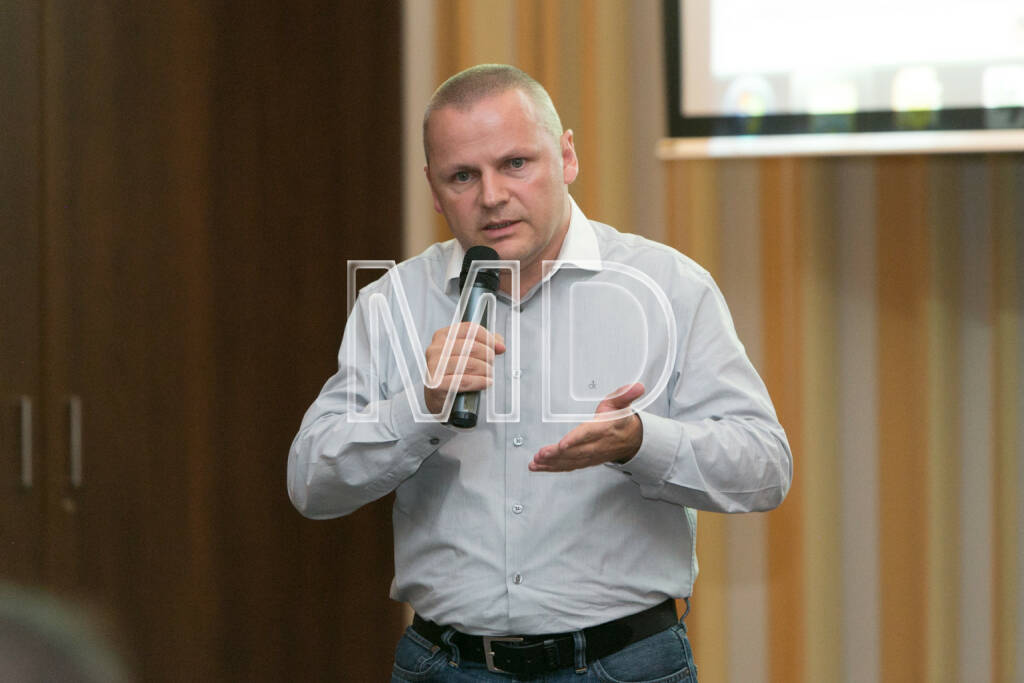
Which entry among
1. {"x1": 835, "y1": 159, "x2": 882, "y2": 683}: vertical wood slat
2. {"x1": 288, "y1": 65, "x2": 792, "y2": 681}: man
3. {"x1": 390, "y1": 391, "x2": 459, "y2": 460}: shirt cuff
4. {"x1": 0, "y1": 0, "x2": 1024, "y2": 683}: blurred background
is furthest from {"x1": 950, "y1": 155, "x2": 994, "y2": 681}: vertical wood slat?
{"x1": 390, "y1": 391, "x2": 459, "y2": 460}: shirt cuff

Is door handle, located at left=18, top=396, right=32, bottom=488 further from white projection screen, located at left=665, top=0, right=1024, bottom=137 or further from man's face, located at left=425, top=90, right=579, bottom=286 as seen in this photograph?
white projection screen, located at left=665, top=0, right=1024, bottom=137

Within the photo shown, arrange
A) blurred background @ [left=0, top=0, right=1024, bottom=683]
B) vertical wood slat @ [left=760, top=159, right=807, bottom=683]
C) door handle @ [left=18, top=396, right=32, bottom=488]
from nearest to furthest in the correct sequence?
door handle @ [left=18, top=396, right=32, bottom=488]
blurred background @ [left=0, top=0, right=1024, bottom=683]
vertical wood slat @ [left=760, top=159, right=807, bottom=683]

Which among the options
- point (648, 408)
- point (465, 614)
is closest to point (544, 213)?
point (648, 408)

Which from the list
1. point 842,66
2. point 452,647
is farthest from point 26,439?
point 842,66

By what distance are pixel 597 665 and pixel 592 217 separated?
152 centimetres

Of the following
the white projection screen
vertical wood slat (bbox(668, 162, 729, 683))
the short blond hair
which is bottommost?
vertical wood slat (bbox(668, 162, 729, 683))

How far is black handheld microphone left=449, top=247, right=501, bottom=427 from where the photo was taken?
4.44 ft

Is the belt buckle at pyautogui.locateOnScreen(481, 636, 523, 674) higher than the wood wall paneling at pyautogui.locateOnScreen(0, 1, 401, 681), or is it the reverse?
the wood wall paneling at pyautogui.locateOnScreen(0, 1, 401, 681)

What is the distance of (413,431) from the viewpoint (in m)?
1.52

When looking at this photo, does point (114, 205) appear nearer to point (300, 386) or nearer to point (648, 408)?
point (300, 386)

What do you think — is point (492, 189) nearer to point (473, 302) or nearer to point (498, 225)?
point (498, 225)

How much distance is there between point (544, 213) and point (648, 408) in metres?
0.36

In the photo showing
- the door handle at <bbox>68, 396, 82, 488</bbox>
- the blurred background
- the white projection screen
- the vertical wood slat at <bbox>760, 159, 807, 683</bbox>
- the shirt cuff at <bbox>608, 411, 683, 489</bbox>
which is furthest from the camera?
the vertical wood slat at <bbox>760, 159, 807, 683</bbox>

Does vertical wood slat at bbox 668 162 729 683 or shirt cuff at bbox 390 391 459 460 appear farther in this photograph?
vertical wood slat at bbox 668 162 729 683
